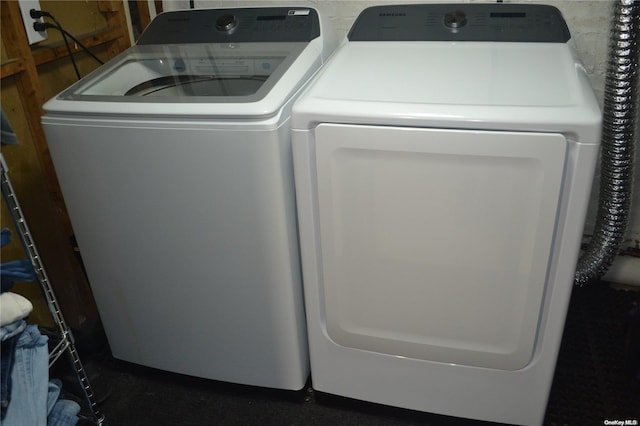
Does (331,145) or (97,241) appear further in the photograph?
(97,241)

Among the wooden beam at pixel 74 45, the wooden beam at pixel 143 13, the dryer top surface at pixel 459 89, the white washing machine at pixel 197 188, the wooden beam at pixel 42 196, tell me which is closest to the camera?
the dryer top surface at pixel 459 89

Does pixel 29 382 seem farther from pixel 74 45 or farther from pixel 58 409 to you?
pixel 74 45

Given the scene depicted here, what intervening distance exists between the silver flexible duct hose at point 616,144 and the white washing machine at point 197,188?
31.7 inches

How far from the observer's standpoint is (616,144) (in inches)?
59.9

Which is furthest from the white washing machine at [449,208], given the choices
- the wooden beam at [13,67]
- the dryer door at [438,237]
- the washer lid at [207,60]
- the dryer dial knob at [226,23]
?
the wooden beam at [13,67]

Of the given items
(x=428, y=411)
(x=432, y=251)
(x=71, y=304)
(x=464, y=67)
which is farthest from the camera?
(x=71, y=304)

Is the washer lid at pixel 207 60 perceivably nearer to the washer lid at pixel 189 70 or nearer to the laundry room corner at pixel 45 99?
the washer lid at pixel 189 70

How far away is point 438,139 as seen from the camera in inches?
42.8

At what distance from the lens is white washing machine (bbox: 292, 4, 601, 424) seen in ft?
3.54

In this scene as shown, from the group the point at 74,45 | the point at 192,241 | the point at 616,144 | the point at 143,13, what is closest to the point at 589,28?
the point at 616,144

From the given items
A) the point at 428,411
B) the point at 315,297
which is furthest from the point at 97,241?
the point at 428,411

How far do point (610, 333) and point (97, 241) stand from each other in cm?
162

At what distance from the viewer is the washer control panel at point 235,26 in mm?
1580

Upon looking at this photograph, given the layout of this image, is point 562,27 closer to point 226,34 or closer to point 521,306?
point 521,306
